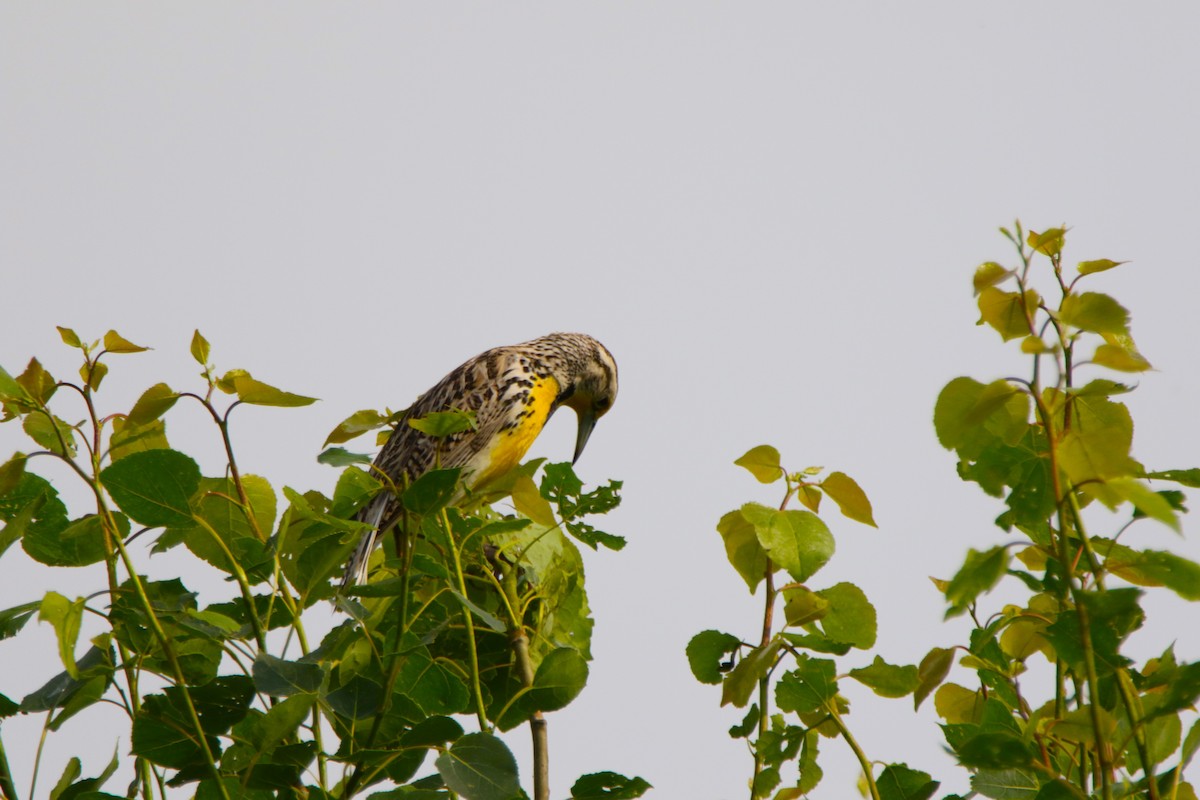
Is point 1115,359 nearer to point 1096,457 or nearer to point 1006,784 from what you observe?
point 1096,457

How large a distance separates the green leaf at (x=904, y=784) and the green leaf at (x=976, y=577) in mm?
502

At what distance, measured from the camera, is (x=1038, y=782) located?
1.10 m

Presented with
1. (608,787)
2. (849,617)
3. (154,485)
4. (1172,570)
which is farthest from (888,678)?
(154,485)

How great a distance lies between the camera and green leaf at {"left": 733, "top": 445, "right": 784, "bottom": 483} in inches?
52.5

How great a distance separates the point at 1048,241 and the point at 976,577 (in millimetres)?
456

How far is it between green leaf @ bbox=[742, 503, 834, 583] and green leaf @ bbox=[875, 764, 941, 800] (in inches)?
8.6

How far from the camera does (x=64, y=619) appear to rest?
1.00 meters

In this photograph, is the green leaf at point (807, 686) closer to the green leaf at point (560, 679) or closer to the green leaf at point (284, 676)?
Answer: the green leaf at point (560, 679)

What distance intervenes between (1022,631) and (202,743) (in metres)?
0.88

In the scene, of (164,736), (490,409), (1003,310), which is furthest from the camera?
(490,409)

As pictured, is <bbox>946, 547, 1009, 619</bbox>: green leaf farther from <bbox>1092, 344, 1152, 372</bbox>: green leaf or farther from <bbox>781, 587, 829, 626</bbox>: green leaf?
<bbox>781, 587, 829, 626</bbox>: green leaf

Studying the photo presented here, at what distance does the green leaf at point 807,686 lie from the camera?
1288 millimetres

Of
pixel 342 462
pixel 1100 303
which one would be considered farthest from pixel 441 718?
pixel 1100 303

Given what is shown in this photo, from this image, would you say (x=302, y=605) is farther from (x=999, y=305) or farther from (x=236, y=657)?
(x=999, y=305)
